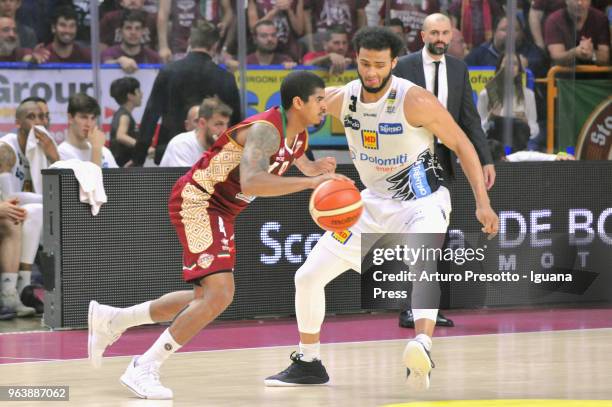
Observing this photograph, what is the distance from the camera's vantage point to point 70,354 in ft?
27.5

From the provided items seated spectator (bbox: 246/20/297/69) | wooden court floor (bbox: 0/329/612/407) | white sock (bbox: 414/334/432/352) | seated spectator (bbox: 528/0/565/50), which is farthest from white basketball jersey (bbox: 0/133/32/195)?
seated spectator (bbox: 528/0/565/50)

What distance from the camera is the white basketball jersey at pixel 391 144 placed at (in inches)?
281

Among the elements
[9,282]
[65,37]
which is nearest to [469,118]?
[9,282]

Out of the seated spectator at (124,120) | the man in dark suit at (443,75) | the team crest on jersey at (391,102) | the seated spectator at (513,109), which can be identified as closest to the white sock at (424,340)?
the team crest on jersey at (391,102)

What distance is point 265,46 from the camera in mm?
12031

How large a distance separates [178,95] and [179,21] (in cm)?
73

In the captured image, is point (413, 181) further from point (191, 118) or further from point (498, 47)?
point (498, 47)

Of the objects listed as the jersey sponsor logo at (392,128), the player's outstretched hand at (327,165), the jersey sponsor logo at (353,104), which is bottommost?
the player's outstretched hand at (327,165)

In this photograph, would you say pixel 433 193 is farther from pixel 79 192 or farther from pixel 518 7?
pixel 518 7

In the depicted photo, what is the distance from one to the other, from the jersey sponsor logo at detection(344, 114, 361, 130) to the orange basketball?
3.01ft

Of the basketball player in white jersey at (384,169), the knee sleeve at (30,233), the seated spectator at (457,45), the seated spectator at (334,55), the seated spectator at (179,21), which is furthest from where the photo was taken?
the seated spectator at (457,45)

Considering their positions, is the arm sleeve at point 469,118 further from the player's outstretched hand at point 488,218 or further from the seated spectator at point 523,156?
the player's outstretched hand at point 488,218

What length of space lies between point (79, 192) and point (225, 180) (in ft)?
9.19

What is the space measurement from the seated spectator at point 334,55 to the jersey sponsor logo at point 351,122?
4.98 meters
